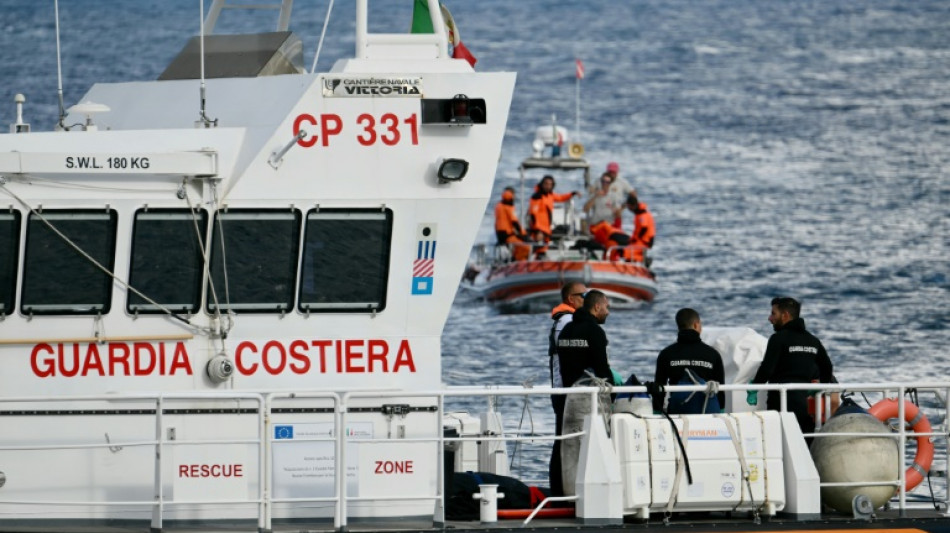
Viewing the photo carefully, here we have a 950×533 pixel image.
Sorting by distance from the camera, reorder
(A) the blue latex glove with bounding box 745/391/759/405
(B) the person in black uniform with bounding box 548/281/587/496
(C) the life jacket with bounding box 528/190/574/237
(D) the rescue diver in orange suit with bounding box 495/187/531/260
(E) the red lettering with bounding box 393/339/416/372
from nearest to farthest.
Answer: (E) the red lettering with bounding box 393/339/416/372
(B) the person in black uniform with bounding box 548/281/587/496
(A) the blue latex glove with bounding box 745/391/759/405
(D) the rescue diver in orange suit with bounding box 495/187/531/260
(C) the life jacket with bounding box 528/190/574/237

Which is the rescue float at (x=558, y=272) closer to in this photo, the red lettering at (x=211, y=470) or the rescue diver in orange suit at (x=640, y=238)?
the rescue diver in orange suit at (x=640, y=238)

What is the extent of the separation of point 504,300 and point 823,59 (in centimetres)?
5590

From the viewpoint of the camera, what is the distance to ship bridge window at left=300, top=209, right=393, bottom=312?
10.9 meters

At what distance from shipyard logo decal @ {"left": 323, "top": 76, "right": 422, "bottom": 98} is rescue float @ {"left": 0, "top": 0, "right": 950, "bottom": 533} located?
0.01m

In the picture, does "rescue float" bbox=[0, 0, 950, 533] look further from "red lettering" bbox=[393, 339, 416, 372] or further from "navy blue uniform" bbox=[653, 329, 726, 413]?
"navy blue uniform" bbox=[653, 329, 726, 413]

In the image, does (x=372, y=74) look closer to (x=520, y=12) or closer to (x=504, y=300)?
(x=504, y=300)

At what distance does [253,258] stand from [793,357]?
3.53 m

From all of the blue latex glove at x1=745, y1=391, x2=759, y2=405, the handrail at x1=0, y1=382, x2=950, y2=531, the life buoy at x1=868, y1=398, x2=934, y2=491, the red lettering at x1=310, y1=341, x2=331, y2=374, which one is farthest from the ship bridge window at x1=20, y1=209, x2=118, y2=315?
the life buoy at x1=868, y1=398, x2=934, y2=491

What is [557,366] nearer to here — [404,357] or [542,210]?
[404,357]

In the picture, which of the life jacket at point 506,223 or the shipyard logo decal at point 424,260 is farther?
the life jacket at point 506,223

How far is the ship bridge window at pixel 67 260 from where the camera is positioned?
10594 mm

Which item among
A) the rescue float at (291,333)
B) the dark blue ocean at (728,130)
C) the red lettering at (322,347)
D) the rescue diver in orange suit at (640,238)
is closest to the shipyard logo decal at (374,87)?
the rescue float at (291,333)

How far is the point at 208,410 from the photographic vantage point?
1080 cm

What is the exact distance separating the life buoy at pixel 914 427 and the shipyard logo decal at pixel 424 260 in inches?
121
